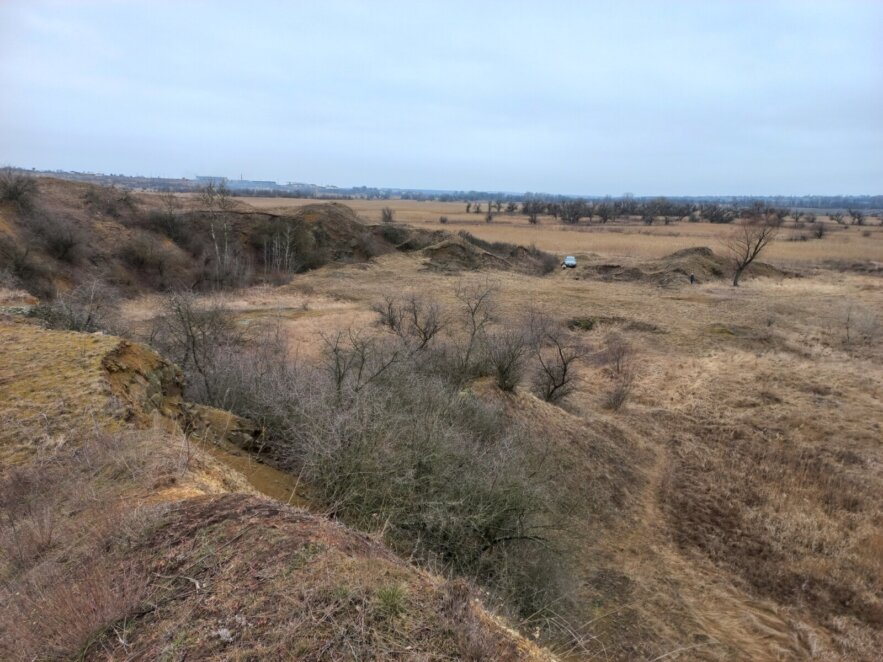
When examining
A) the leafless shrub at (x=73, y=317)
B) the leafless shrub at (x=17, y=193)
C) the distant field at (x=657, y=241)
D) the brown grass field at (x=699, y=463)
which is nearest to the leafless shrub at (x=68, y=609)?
the brown grass field at (x=699, y=463)

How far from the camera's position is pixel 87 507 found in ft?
14.3

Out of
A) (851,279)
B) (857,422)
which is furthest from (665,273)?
(857,422)

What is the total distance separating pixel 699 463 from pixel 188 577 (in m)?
13.6

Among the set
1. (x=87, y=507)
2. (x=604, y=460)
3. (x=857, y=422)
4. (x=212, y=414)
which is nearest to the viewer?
(x=87, y=507)

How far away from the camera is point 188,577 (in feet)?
10.9

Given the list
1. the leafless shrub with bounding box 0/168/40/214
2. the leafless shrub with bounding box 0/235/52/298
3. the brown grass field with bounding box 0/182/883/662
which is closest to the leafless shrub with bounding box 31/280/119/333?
the brown grass field with bounding box 0/182/883/662

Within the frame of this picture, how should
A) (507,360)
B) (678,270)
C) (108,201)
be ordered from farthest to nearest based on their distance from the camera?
(678,270)
(108,201)
(507,360)

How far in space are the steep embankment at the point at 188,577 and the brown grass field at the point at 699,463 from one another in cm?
8

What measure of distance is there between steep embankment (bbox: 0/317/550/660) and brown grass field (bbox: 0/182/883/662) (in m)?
0.08

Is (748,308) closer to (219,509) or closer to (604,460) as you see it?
(604,460)

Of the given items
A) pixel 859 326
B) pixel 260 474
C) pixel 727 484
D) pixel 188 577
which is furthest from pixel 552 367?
pixel 859 326

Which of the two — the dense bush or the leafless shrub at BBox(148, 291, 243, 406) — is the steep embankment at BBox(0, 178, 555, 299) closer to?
the leafless shrub at BBox(148, 291, 243, 406)

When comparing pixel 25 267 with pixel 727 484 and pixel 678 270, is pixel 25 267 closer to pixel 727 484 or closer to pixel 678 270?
pixel 727 484

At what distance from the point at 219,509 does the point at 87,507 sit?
1.34 meters
